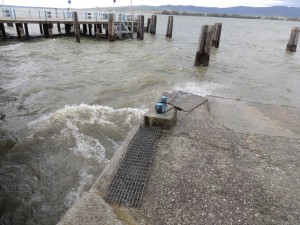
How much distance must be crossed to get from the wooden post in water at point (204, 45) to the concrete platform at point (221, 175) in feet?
26.9

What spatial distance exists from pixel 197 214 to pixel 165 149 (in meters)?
1.53

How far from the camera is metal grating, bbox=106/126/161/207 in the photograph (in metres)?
3.36

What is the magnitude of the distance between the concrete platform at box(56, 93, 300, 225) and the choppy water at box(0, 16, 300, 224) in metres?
1.28

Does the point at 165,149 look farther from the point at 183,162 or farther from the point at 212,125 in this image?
the point at 212,125

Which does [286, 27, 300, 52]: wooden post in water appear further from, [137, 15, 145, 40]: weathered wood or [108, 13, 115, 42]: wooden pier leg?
[108, 13, 115, 42]: wooden pier leg

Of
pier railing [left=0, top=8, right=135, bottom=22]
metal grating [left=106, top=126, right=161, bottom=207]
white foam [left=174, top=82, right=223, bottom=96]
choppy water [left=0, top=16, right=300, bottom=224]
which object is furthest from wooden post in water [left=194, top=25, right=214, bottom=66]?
pier railing [left=0, top=8, right=135, bottom=22]

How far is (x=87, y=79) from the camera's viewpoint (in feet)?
36.3

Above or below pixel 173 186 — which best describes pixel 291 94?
below

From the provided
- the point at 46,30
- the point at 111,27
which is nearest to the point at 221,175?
the point at 111,27

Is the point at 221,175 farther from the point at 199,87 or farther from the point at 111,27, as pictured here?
the point at 111,27

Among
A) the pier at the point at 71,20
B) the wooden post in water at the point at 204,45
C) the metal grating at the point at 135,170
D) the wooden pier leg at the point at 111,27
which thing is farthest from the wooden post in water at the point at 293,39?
the metal grating at the point at 135,170

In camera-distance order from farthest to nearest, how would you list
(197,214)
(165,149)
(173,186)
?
(165,149)
(173,186)
(197,214)

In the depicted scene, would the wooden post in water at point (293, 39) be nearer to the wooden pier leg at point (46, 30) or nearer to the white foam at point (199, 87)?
the white foam at point (199, 87)

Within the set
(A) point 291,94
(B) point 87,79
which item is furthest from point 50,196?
(A) point 291,94
